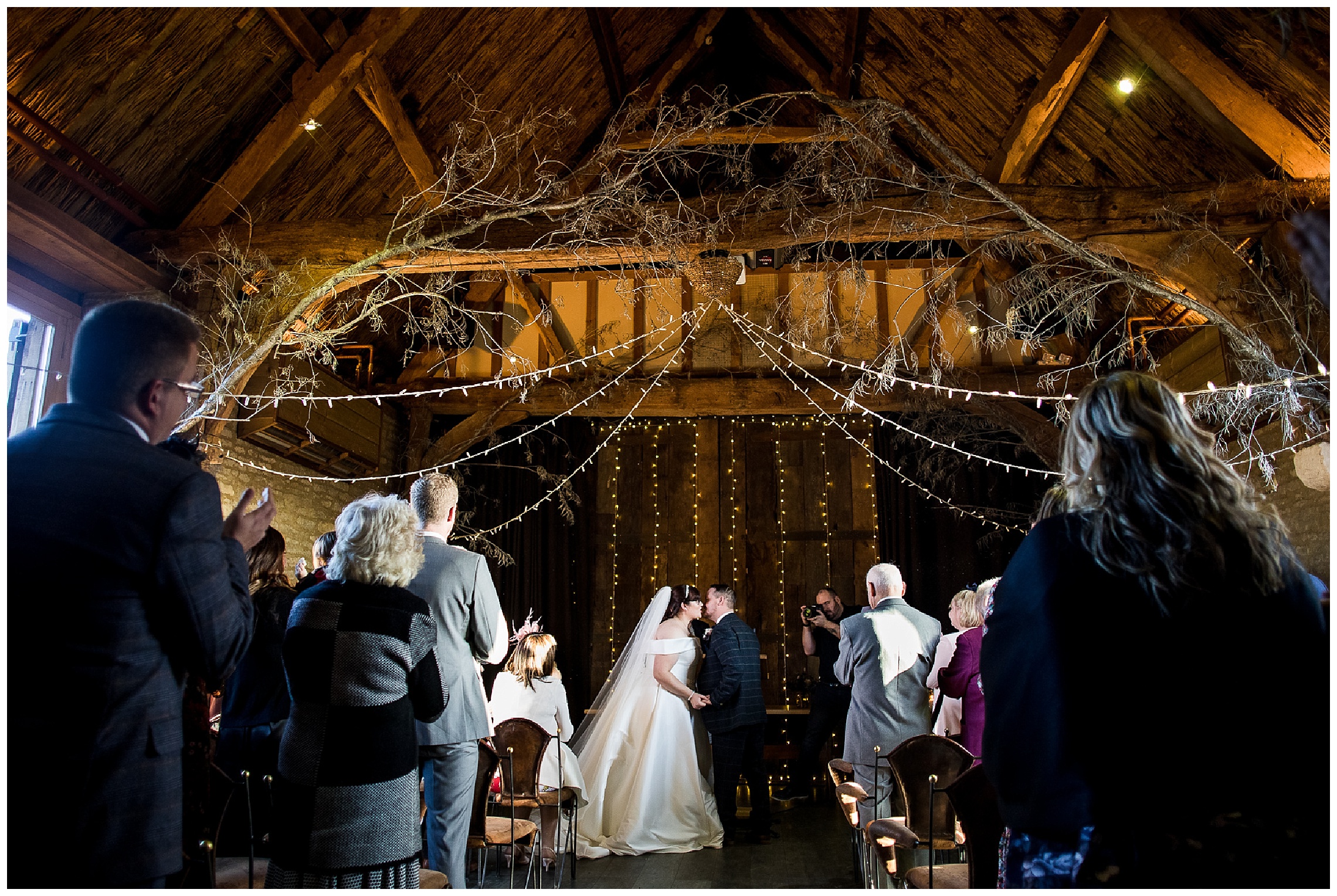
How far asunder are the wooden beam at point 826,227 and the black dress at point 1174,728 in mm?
4068

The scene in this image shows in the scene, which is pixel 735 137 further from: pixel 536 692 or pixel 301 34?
pixel 536 692

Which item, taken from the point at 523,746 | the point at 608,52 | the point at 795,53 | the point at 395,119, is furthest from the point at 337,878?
the point at 795,53

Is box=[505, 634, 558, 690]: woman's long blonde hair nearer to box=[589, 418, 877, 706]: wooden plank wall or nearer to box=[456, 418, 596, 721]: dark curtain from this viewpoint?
box=[456, 418, 596, 721]: dark curtain

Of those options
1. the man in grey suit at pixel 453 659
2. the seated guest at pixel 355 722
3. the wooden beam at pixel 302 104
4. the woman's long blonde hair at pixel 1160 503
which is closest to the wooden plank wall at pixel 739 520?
the wooden beam at pixel 302 104

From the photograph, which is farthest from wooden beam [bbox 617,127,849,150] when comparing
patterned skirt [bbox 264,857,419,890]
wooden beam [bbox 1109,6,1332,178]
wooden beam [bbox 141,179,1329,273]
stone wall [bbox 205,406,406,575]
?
patterned skirt [bbox 264,857,419,890]

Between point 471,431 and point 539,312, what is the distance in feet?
4.88

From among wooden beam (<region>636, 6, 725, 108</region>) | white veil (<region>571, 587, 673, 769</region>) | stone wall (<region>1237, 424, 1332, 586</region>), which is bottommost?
white veil (<region>571, 587, 673, 769</region>)

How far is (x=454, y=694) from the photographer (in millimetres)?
2660

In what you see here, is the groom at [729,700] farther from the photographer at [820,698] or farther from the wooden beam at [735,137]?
the wooden beam at [735,137]

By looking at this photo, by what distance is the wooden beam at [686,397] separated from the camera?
8797 mm

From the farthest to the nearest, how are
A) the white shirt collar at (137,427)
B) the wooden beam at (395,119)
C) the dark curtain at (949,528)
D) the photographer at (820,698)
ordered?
1. the dark curtain at (949,528)
2. the photographer at (820,698)
3. the wooden beam at (395,119)
4. the white shirt collar at (137,427)

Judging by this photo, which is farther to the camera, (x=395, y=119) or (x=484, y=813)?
(x=395, y=119)

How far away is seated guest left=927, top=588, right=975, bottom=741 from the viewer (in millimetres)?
4027

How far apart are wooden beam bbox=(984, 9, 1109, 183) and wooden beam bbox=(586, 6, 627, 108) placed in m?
3.10
